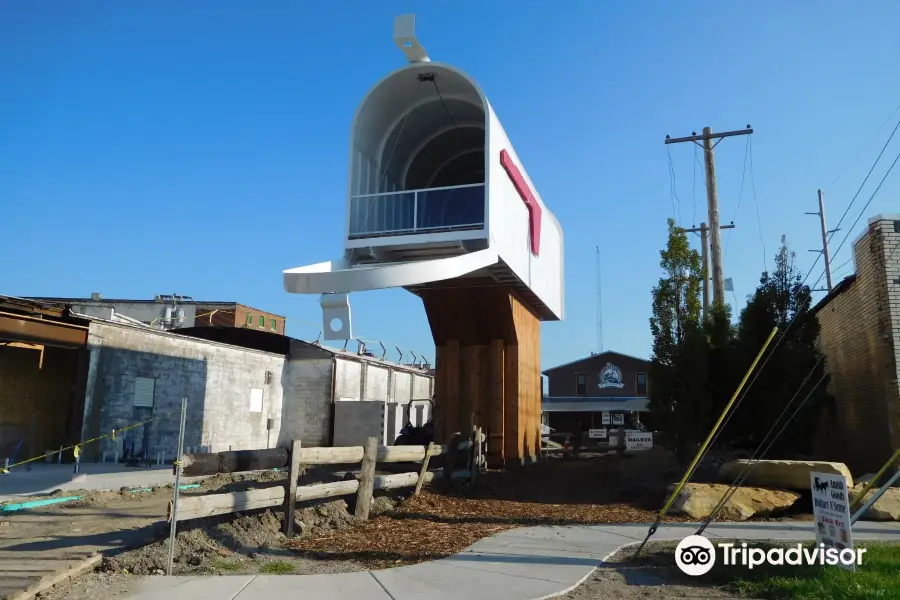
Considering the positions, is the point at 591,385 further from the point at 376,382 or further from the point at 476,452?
the point at 476,452

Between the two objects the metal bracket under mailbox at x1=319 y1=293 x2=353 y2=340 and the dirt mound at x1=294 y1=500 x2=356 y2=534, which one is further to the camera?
the metal bracket under mailbox at x1=319 y1=293 x2=353 y2=340

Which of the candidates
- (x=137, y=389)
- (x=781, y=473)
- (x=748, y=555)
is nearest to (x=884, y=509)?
(x=781, y=473)

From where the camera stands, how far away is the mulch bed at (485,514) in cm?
838

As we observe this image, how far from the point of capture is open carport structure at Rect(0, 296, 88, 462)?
16531 mm

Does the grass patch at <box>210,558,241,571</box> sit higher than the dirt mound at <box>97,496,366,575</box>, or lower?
lower

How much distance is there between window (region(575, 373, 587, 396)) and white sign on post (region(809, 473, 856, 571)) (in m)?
49.6

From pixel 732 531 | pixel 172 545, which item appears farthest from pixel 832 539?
pixel 172 545

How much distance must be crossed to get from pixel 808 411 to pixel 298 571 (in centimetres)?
1314

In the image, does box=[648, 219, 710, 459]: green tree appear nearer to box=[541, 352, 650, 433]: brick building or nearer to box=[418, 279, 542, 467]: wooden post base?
box=[418, 279, 542, 467]: wooden post base

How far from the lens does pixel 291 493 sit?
29.4 feet

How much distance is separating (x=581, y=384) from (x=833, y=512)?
165 feet

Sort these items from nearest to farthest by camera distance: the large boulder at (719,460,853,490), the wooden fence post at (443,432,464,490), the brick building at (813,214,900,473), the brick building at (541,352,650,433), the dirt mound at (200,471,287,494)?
1. the large boulder at (719,460,853,490)
2. the dirt mound at (200,471,287,494)
3. the brick building at (813,214,900,473)
4. the wooden fence post at (443,432,464,490)
5. the brick building at (541,352,650,433)

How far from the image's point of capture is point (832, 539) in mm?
6566

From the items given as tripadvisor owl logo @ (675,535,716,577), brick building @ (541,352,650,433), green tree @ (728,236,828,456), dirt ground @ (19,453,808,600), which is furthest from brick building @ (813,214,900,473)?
brick building @ (541,352,650,433)
